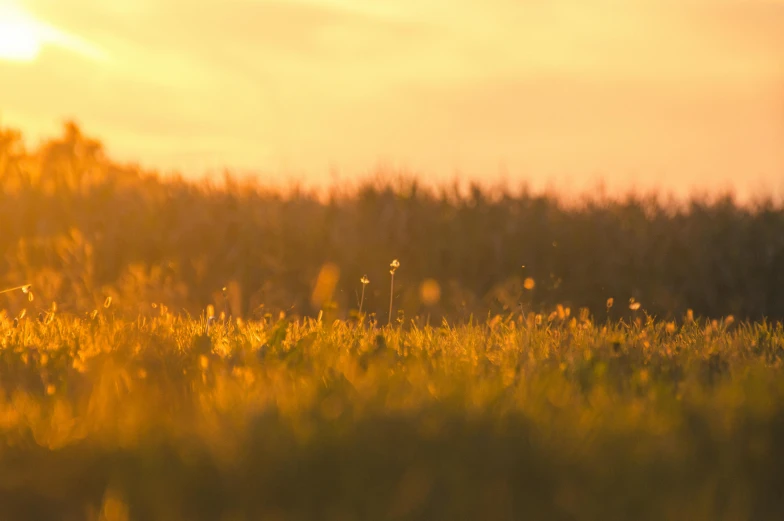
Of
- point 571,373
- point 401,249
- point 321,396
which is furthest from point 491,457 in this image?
point 401,249

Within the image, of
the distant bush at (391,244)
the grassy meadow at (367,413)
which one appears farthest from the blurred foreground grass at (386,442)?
the distant bush at (391,244)

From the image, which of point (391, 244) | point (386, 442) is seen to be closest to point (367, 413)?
point (386, 442)

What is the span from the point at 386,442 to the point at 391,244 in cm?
860

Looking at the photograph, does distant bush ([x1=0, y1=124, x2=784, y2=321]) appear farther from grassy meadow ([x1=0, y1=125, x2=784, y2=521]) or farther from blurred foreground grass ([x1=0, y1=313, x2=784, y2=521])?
blurred foreground grass ([x1=0, y1=313, x2=784, y2=521])

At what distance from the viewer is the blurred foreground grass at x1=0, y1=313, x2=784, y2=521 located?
3.25 metres

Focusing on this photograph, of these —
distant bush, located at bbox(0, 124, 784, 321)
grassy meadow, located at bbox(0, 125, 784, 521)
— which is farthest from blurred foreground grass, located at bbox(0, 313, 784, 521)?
distant bush, located at bbox(0, 124, 784, 321)

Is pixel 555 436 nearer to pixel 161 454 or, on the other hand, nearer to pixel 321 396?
pixel 321 396

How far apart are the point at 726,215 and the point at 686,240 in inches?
39.3

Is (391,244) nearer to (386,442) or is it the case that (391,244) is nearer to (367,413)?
(367,413)

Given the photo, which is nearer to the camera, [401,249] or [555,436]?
[555,436]

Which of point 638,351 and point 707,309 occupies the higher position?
point 638,351

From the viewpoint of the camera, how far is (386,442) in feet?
11.8

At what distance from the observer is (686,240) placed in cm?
1280

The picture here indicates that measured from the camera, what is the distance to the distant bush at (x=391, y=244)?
38.0 ft
